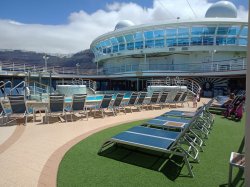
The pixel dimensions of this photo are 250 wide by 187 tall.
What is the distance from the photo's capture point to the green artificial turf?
11.2 feet

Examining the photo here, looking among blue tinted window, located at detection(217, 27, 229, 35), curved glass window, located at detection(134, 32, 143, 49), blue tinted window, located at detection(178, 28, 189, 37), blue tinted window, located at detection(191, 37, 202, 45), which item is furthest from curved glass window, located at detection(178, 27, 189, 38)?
curved glass window, located at detection(134, 32, 143, 49)

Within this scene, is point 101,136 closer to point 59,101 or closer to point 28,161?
point 28,161

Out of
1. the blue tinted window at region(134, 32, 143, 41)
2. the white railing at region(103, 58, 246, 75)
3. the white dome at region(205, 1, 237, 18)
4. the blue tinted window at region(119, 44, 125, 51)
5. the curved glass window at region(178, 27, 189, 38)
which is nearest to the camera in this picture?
the white railing at region(103, 58, 246, 75)

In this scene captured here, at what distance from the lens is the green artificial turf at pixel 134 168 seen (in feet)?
11.2

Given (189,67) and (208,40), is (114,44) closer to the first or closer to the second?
(189,67)

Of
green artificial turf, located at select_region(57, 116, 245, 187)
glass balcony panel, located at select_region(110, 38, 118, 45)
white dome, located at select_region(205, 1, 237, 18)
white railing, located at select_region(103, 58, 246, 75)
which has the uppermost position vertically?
white dome, located at select_region(205, 1, 237, 18)

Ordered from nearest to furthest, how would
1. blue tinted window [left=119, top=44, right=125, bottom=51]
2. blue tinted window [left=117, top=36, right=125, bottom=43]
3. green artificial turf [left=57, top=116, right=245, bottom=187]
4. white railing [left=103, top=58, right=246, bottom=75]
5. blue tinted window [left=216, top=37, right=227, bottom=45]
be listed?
green artificial turf [left=57, top=116, right=245, bottom=187] < white railing [left=103, top=58, right=246, bottom=75] < blue tinted window [left=216, top=37, right=227, bottom=45] < blue tinted window [left=117, top=36, right=125, bottom=43] < blue tinted window [left=119, top=44, right=125, bottom=51]

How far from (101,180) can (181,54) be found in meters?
29.9

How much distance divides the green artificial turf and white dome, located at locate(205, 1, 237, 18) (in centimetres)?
3287

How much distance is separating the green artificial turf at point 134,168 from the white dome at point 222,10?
108 feet

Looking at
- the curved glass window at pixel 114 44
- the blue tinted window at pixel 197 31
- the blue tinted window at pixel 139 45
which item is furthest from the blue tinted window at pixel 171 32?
the curved glass window at pixel 114 44

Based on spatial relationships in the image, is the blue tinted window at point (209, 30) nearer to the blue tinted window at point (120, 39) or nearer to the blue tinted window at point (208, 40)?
the blue tinted window at point (208, 40)

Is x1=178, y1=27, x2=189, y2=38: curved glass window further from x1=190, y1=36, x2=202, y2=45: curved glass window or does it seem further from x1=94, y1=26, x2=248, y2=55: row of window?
x1=190, y1=36, x2=202, y2=45: curved glass window

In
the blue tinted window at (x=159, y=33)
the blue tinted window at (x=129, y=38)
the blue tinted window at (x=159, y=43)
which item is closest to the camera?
the blue tinted window at (x=159, y=33)
